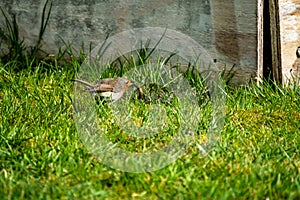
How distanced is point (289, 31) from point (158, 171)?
1614 millimetres

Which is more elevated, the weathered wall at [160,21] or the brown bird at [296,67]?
the weathered wall at [160,21]

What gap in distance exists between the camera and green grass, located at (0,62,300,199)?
240 cm

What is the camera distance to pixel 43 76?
3.95m

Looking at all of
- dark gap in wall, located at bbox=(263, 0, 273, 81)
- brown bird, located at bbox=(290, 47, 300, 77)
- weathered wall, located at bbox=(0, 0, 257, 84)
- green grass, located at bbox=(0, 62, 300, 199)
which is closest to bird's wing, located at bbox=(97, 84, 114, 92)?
green grass, located at bbox=(0, 62, 300, 199)

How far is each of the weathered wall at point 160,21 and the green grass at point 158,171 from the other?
302mm

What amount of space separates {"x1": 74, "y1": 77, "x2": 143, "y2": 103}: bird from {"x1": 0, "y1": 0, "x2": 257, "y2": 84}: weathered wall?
1.98 ft

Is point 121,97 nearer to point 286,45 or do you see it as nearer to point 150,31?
point 150,31

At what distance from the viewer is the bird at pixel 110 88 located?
11.1 feet

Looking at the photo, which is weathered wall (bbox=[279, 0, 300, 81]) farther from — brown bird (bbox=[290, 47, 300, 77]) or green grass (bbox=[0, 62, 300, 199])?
green grass (bbox=[0, 62, 300, 199])

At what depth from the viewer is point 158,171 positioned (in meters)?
2.56

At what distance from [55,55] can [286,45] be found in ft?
4.79

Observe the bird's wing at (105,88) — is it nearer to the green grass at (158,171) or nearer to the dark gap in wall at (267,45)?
the green grass at (158,171)

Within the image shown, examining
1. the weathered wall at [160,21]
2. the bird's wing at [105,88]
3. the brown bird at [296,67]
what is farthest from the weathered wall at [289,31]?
the bird's wing at [105,88]

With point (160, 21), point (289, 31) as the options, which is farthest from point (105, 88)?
point (289, 31)
